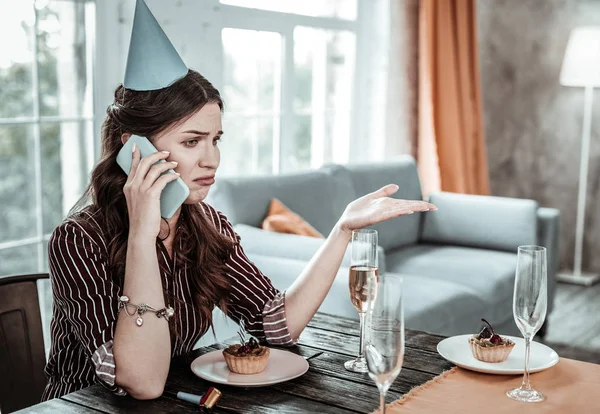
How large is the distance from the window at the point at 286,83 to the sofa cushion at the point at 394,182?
1.56 feet

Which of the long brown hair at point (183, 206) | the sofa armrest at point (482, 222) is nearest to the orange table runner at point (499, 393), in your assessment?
the long brown hair at point (183, 206)

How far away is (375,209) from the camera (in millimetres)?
1650

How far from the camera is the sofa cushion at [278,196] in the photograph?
3.13 meters

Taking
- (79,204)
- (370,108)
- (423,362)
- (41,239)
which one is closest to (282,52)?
(370,108)

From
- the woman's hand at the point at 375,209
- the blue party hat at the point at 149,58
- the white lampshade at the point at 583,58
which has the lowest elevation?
the woman's hand at the point at 375,209

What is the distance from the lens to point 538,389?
1.36 metres

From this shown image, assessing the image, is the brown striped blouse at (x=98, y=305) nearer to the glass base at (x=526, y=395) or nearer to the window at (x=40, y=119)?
the glass base at (x=526, y=395)

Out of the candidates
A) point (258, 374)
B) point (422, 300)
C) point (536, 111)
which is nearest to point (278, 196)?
point (422, 300)

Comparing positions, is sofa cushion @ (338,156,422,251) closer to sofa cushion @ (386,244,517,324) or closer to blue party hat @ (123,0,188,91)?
sofa cushion @ (386,244,517,324)

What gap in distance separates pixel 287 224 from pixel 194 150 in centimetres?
157

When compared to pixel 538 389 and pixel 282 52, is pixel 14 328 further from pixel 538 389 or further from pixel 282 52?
pixel 282 52

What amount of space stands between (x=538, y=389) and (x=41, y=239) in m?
2.09

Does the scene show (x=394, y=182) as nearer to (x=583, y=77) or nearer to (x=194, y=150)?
(x=583, y=77)

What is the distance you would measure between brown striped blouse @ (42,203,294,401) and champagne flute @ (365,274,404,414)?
51 cm
